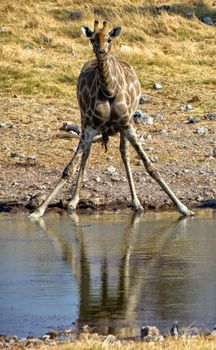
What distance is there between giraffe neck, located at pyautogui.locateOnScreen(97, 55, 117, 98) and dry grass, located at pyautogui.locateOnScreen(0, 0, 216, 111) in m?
5.72

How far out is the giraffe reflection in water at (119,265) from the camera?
8261 millimetres

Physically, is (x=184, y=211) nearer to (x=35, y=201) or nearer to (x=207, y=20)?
(x=35, y=201)

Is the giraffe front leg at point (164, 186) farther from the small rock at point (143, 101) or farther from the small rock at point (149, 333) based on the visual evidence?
the small rock at point (143, 101)

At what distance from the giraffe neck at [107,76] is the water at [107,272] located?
1392 millimetres

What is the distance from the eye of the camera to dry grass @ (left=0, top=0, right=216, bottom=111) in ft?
63.1

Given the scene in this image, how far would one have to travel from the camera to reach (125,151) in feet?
44.1

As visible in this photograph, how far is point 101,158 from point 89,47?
7733mm

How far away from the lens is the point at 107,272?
980 centimetres

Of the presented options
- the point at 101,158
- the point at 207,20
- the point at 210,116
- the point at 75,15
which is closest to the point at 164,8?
the point at 207,20

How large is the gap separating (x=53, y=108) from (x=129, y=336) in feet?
33.6

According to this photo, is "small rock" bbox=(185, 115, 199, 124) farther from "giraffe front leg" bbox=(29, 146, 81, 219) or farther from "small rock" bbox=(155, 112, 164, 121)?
"giraffe front leg" bbox=(29, 146, 81, 219)

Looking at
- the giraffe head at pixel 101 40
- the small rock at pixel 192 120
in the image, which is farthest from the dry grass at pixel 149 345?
the small rock at pixel 192 120

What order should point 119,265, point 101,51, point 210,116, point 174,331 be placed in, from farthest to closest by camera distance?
point 210,116 → point 101,51 → point 119,265 → point 174,331

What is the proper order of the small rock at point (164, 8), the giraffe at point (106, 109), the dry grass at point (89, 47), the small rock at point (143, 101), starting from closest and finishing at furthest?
1. the giraffe at point (106, 109)
2. the small rock at point (143, 101)
3. the dry grass at point (89, 47)
4. the small rock at point (164, 8)
